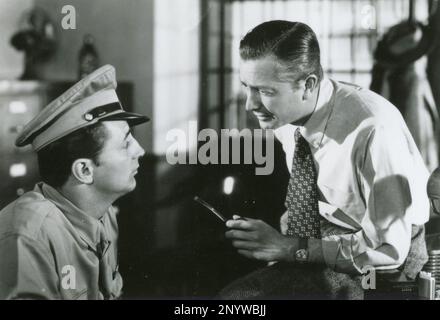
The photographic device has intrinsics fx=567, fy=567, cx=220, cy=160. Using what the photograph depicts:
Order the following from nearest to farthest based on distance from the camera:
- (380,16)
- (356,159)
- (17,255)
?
1. (17,255)
2. (356,159)
3. (380,16)

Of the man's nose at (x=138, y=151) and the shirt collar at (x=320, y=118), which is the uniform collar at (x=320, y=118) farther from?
the man's nose at (x=138, y=151)

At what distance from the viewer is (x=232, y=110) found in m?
2.65

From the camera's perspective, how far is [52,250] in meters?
2.40

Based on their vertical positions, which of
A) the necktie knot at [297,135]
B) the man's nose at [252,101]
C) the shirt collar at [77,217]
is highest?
the man's nose at [252,101]

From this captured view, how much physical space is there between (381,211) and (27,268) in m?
1.55

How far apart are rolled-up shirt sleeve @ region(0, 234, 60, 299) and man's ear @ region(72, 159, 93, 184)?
0.33 m

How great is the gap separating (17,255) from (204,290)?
0.85 metres

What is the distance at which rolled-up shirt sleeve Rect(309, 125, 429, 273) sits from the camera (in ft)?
8.23

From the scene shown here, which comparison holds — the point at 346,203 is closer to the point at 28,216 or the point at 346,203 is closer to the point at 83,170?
the point at 83,170

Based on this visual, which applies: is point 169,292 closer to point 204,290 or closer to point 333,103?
point 204,290

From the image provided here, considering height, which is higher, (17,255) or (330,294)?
(17,255)

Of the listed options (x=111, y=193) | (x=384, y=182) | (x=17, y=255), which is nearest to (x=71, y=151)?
(x=111, y=193)

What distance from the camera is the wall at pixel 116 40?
2617mm

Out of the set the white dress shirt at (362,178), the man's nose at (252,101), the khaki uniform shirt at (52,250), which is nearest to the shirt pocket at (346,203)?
the white dress shirt at (362,178)
